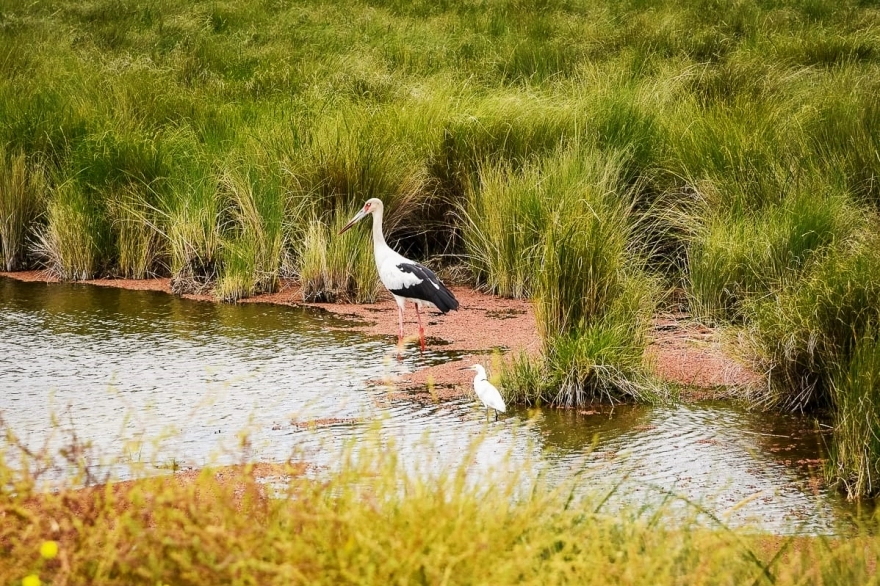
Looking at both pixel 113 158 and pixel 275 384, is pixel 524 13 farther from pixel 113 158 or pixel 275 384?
pixel 275 384

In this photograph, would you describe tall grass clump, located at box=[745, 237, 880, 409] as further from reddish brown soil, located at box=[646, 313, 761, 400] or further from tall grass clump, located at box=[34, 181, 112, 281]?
tall grass clump, located at box=[34, 181, 112, 281]

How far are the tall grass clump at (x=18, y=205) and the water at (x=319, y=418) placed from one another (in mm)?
1947

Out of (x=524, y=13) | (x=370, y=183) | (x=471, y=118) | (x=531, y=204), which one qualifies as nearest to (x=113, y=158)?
(x=370, y=183)

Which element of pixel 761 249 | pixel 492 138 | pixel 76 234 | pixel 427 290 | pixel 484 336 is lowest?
pixel 484 336

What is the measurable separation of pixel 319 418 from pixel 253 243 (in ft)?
11.9

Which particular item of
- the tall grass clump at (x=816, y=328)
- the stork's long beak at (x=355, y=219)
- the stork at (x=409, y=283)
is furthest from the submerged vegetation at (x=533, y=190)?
the stork at (x=409, y=283)

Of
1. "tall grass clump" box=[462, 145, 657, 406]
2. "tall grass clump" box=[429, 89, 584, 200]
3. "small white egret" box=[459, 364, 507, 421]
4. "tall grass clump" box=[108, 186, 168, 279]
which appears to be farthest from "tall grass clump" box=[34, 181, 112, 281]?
"small white egret" box=[459, 364, 507, 421]

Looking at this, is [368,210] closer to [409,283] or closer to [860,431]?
[409,283]

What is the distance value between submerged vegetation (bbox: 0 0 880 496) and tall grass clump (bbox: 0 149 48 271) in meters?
0.02

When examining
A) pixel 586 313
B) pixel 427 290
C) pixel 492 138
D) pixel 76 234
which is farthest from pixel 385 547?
pixel 76 234

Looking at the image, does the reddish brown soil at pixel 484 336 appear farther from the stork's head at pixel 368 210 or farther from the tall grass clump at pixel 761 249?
the stork's head at pixel 368 210

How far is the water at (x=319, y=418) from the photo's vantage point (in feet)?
18.7

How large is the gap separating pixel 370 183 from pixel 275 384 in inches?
132

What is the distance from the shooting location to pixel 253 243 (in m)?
10.2
